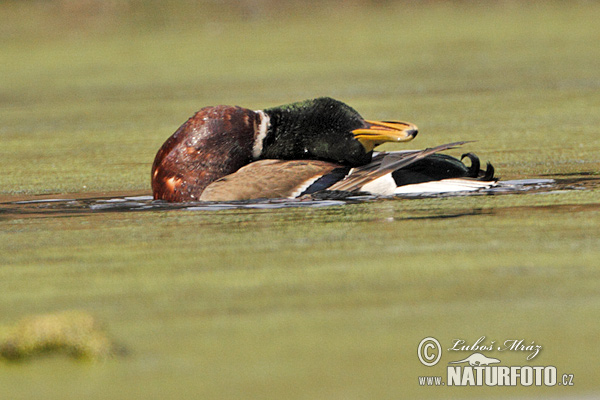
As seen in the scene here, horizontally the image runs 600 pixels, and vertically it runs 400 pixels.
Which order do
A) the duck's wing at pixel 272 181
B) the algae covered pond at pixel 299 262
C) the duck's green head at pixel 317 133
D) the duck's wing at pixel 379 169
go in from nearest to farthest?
the algae covered pond at pixel 299 262 < the duck's wing at pixel 379 169 < the duck's wing at pixel 272 181 < the duck's green head at pixel 317 133

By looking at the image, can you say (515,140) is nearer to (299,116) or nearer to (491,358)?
(299,116)

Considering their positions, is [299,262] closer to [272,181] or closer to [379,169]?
[272,181]

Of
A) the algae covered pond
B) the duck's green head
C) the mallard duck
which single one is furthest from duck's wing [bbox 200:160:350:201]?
the duck's green head

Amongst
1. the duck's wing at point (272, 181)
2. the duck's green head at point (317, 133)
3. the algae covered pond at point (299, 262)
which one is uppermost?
the duck's green head at point (317, 133)

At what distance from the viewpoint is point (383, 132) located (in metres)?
6.57

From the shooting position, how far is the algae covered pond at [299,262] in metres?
3.47

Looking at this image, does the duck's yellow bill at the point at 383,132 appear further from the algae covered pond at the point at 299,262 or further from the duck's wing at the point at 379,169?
the algae covered pond at the point at 299,262

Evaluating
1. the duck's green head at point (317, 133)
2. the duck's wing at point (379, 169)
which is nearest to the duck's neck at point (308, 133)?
the duck's green head at point (317, 133)

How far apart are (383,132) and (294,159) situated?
614 millimetres

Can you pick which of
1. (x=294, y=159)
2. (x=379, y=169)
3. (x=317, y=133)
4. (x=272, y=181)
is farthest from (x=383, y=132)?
(x=272, y=181)

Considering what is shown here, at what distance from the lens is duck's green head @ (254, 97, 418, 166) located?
667 cm

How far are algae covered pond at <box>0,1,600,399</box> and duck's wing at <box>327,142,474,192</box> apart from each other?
12 cm

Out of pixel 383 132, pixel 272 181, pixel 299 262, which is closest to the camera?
pixel 299 262

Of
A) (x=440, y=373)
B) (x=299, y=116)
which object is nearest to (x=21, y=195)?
(x=299, y=116)
